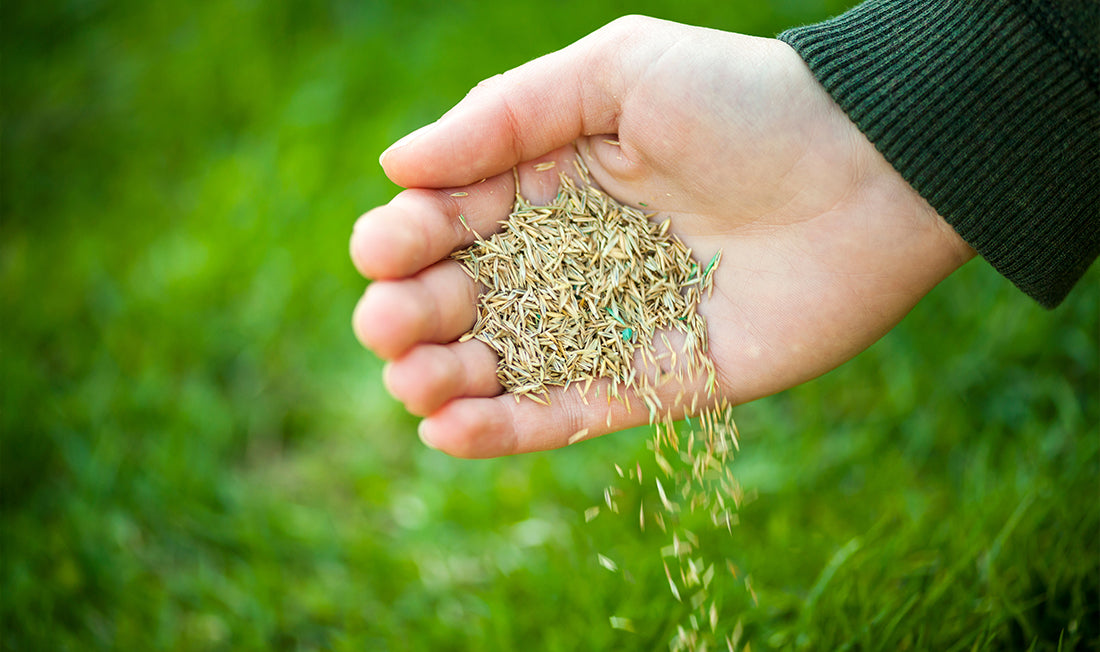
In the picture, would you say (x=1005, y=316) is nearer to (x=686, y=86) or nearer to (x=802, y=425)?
(x=802, y=425)

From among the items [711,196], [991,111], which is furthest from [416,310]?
[991,111]

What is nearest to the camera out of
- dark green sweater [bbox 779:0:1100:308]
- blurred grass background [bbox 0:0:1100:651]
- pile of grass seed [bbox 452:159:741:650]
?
dark green sweater [bbox 779:0:1100:308]

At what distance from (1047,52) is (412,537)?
230 cm

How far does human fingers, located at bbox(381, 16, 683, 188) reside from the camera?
6.36 feet

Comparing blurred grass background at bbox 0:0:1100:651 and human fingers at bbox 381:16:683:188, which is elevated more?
human fingers at bbox 381:16:683:188

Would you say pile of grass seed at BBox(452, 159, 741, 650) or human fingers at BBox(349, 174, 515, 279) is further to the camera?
pile of grass seed at BBox(452, 159, 741, 650)

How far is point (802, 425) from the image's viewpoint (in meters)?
2.91

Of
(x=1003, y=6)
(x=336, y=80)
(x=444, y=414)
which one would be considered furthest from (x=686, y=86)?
(x=336, y=80)

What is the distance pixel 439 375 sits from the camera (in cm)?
186

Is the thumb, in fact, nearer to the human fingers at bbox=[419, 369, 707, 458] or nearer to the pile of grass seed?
the pile of grass seed

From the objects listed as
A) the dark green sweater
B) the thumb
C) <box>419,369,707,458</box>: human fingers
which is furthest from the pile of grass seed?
the dark green sweater

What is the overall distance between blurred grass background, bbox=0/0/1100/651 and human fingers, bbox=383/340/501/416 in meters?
0.70

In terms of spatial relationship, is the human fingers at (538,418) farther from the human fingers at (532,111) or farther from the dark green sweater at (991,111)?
the dark green sweater at (991,111)

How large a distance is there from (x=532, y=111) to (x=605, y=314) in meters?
0.56
